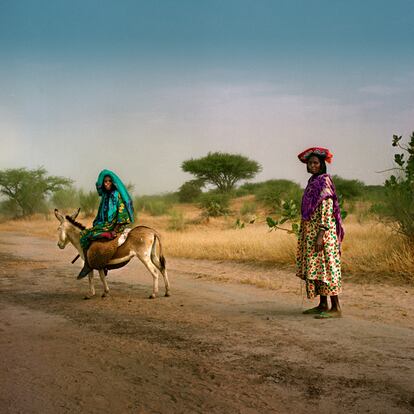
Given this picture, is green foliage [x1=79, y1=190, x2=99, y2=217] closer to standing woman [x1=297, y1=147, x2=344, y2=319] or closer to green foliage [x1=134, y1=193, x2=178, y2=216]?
green foliage [x1=134, y1=193, x2=178, y2=216]

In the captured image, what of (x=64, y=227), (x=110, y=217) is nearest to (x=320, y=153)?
(x=110, y=217)

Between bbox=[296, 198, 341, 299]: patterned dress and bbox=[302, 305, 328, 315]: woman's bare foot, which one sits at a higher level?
bbox=[296, 198, 341, 299]: patterned dress

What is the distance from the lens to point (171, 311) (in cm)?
753

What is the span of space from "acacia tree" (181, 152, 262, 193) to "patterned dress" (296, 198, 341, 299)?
35.5 m

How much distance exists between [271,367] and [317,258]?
234 cm

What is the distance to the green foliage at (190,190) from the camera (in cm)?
4406

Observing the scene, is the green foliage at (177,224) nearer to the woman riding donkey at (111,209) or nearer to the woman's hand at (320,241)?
the woman riding donkey at (111,209)

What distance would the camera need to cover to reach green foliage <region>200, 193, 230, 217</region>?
32.2 meters

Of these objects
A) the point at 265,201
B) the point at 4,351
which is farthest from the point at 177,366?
the point at 265,201

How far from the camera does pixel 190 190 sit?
44531mm

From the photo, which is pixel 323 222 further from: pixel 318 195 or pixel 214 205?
pixel 214 205

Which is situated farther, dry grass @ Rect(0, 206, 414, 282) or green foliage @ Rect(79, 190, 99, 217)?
green foliage @ Rect(79, 190, 99, 217)

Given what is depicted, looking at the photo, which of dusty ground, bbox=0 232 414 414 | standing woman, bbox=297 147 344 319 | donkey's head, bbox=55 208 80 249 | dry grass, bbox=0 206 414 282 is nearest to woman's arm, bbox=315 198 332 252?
standing woman, bbox=297 147 344 319

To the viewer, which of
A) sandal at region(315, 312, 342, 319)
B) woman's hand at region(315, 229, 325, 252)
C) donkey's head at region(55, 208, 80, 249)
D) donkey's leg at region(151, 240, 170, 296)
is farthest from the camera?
donkey's head at region(55, 208, 80, 249)
